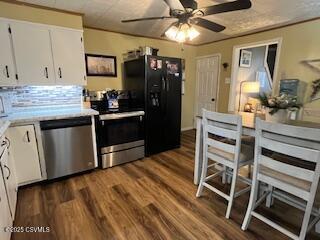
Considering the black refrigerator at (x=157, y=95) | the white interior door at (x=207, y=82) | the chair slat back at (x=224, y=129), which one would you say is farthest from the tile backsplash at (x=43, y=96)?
the white interior door at (x=207, y=82)

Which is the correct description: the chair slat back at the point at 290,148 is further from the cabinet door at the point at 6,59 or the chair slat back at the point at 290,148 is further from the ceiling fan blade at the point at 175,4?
the cabinet door at the point at 6,59

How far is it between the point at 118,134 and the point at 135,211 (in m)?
1.33

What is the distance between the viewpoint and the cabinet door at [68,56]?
2.52 m

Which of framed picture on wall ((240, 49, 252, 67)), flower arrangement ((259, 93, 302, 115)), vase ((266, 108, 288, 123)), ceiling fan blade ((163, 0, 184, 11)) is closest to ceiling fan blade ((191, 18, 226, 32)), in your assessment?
→ ceiling fan blade ((163, 0, 184, 11))

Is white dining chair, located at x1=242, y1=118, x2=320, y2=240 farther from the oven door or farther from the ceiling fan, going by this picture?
the oven door

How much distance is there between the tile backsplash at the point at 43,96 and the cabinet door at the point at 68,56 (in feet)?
0.94

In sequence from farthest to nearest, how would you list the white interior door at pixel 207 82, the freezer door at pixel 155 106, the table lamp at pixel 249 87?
the white interior door at pixel 207 82
the table lamp at pixel 249 87
the freezer door at pixel 155 106

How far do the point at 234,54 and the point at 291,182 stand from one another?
3415 mm

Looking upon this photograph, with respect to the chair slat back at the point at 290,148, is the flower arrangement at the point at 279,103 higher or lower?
higher

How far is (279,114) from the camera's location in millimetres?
1811

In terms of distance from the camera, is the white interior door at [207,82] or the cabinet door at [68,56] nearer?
the cabinet door at [68,56]

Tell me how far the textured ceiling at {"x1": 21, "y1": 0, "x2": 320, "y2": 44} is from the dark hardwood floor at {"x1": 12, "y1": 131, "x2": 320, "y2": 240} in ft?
7.98

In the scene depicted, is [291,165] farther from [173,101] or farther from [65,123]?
[65,123]

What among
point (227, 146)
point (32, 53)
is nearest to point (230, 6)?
point (227, 146)
